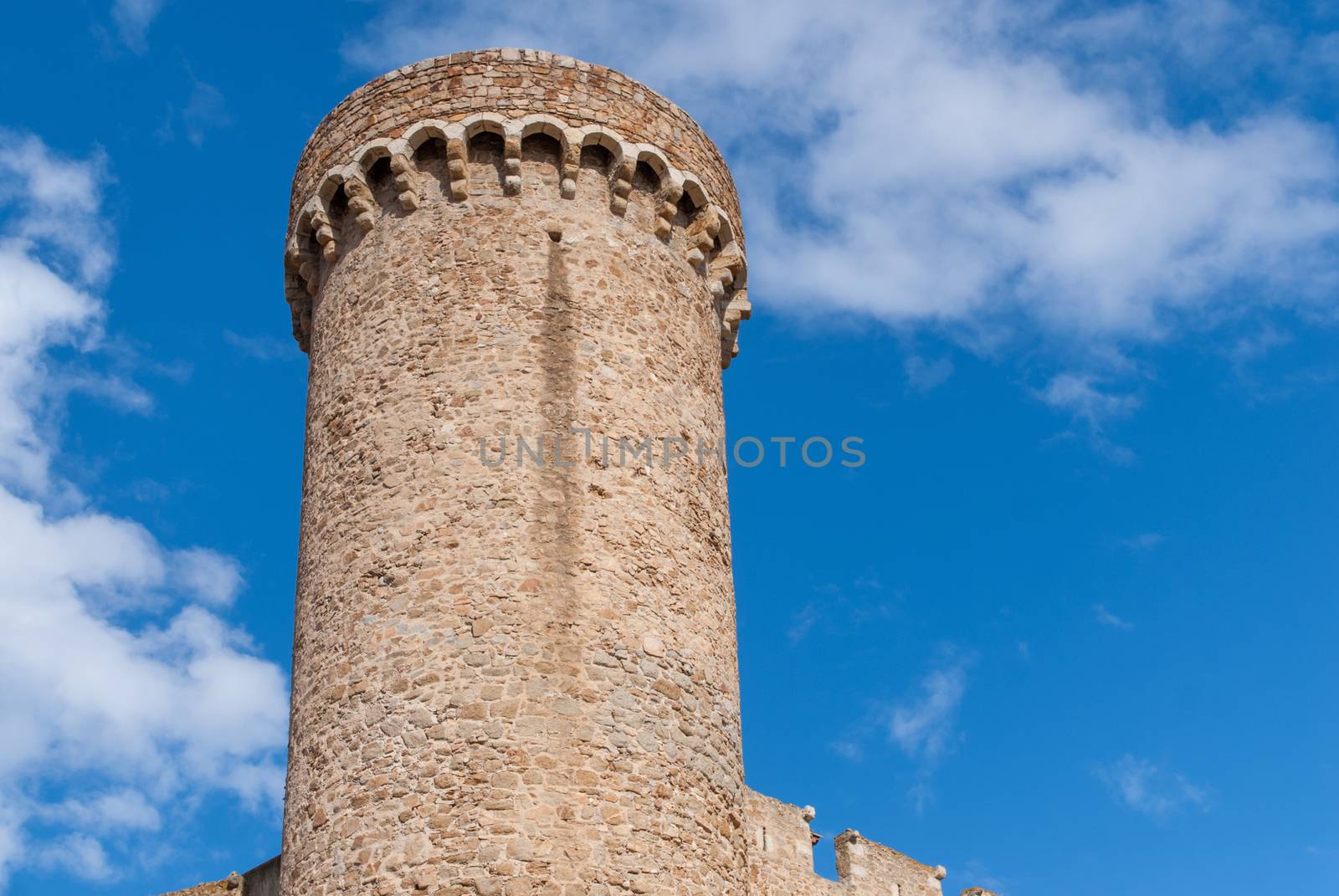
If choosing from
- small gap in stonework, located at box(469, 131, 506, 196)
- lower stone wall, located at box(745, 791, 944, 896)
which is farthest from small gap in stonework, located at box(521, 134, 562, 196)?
lower stone wall, located at box(745, 791, 944, 896)

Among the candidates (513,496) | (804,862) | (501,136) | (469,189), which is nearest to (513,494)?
(513,496)

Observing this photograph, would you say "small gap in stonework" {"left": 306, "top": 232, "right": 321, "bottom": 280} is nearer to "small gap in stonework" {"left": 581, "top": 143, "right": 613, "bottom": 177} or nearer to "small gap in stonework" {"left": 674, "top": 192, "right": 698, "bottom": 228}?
"small gap in stonework" {"left": 581, "top": 143, "right": 613, "bottom": 177}

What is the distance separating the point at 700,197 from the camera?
14758 mm

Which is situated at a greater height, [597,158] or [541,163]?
[597,158]

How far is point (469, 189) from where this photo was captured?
13.9 m

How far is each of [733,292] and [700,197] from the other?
1.11 m

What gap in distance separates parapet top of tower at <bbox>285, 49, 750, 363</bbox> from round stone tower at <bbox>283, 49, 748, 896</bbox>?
27 mm

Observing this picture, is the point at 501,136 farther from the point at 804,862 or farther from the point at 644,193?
the point at 804,862

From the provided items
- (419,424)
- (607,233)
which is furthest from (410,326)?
(607,233)

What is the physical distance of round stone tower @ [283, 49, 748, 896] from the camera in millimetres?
11336

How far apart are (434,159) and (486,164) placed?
448mm

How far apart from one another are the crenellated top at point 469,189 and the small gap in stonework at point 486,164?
4 cm

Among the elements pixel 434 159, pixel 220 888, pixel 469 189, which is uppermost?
pixel 434 159

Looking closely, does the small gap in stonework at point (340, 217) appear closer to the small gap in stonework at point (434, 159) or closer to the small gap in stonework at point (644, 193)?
the small gap in stonework at point (434, 159)
